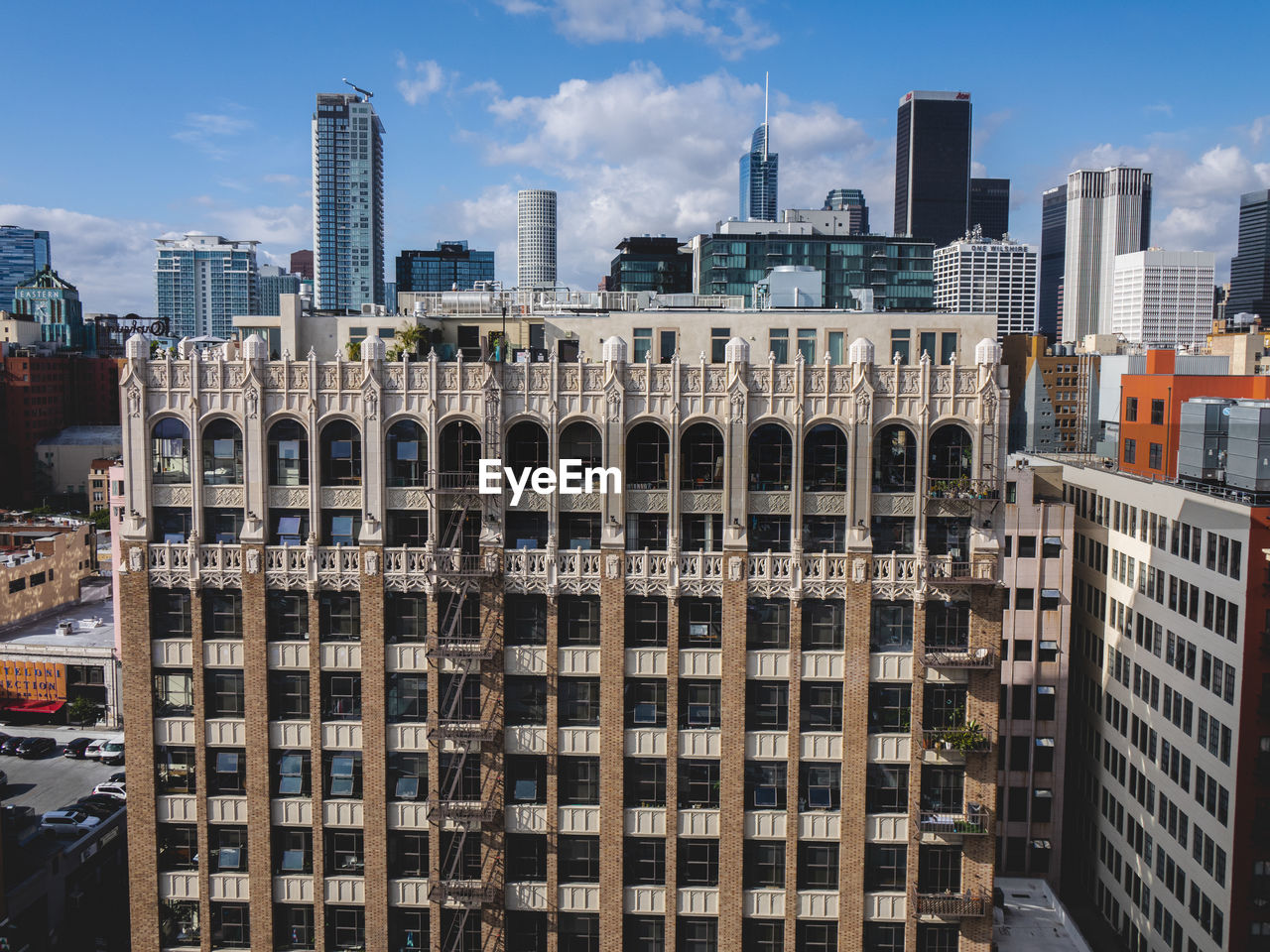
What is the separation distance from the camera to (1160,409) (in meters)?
84.7

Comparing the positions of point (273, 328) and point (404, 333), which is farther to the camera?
point (273, 328)

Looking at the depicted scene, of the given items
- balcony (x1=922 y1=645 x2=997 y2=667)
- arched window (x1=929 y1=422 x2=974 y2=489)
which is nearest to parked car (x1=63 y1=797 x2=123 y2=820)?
balcony (x1=922 y1=645 x2=997 y2=667)

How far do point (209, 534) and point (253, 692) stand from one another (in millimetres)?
8297

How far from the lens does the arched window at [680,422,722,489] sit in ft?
160

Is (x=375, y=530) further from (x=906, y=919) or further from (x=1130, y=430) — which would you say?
(x=1130, y=430)

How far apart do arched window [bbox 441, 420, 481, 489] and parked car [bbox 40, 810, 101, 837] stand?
5280 centimetres

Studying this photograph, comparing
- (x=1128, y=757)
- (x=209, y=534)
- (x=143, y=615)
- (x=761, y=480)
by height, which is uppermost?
(x=761, y=480)

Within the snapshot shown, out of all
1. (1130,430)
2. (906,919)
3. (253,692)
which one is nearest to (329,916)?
(253,692)

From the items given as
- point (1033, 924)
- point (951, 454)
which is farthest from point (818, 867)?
point (1033, 924)

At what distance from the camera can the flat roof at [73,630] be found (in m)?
127

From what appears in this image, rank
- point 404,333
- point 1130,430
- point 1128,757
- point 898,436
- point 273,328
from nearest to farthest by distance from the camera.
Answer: point 898,436, point 404,333, point 273,328, point 1128,757, point 1130,430

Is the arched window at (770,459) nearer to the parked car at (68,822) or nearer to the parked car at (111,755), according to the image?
the parked car at (68,822)

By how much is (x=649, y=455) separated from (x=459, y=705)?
15648mm

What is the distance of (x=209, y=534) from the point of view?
50.2 m
